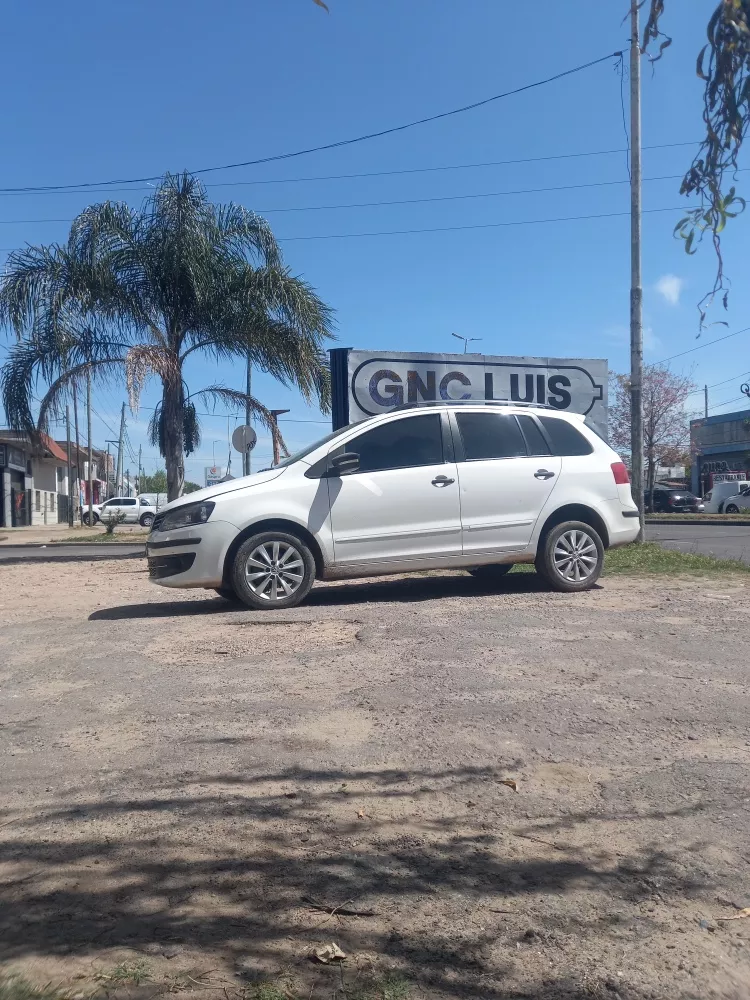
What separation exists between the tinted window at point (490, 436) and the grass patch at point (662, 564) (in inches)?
92.1

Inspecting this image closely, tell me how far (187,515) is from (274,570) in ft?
2.79

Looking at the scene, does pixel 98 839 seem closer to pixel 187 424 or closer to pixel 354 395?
pixel 354 395

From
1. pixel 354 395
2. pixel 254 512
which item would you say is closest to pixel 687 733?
pixel 254 512

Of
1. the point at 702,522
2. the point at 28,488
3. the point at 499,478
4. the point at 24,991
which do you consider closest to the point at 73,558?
the point at 499,478

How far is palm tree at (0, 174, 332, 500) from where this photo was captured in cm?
1509

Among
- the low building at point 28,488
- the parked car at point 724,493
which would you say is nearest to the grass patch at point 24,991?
the low building at point 28,488

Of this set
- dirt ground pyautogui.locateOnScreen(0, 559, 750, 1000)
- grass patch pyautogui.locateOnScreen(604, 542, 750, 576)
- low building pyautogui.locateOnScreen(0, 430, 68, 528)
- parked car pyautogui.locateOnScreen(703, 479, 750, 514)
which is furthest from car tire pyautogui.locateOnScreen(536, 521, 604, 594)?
low building pyautogui.locateOnScreen(0, 430, 68, 528)

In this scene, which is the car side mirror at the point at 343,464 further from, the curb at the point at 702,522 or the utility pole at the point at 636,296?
the curb at the point at 702,522

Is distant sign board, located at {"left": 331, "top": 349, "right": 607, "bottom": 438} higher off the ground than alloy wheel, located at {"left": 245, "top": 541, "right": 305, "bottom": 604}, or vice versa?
distant sign board, located at {"left": 331, "top": 349, "right": 607, "bottom": 438}

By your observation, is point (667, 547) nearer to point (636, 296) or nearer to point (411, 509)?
point (636, 296)

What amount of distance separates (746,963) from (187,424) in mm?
16655

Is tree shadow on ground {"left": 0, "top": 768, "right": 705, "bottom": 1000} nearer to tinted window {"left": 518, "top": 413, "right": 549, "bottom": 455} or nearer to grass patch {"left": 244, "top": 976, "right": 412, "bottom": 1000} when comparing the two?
grass patch {"left": 244, "top": 976, "right": 412, "bottom": 1000}

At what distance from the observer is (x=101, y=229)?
1528 centimetres

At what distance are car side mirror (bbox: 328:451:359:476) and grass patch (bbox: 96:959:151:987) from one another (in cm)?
549
